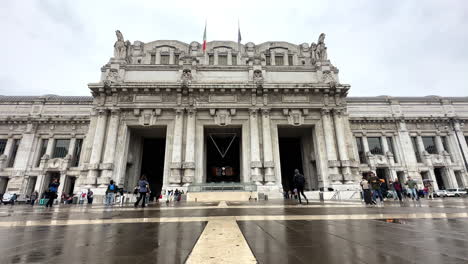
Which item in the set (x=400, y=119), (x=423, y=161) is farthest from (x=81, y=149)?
(x=423, y=161)

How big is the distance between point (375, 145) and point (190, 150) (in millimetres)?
26631

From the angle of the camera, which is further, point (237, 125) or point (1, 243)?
point (237, 125)

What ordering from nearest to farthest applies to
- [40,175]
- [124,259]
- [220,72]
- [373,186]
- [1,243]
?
[124,259], [1,243], [373,186], [220,72], [40,175]

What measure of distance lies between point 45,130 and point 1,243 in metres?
35.2

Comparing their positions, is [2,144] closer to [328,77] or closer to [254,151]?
[254,151]

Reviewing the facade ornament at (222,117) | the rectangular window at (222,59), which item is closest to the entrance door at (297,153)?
the facade ornament at (222,117)

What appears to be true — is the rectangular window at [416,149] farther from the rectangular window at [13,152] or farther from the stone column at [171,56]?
the rectangular window at [13,152]

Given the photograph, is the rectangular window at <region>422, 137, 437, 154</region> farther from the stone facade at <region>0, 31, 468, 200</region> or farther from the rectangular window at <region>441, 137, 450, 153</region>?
the rectangular window at <region>441, 137, 450, 153</region>

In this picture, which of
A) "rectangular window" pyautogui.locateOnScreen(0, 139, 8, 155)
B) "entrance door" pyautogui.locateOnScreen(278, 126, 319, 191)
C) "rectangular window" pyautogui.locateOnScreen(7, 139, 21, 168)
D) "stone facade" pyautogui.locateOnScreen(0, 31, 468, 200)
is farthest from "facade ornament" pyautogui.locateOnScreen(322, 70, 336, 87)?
"rectangular window" pyautogui.locateOnScreen(0, 139, 8, 155)

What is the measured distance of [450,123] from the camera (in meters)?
30.0

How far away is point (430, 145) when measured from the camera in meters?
30.2

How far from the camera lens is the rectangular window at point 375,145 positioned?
29586 mm

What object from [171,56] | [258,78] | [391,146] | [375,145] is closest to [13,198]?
[171,56]

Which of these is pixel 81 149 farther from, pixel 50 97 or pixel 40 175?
pixel 50 97
